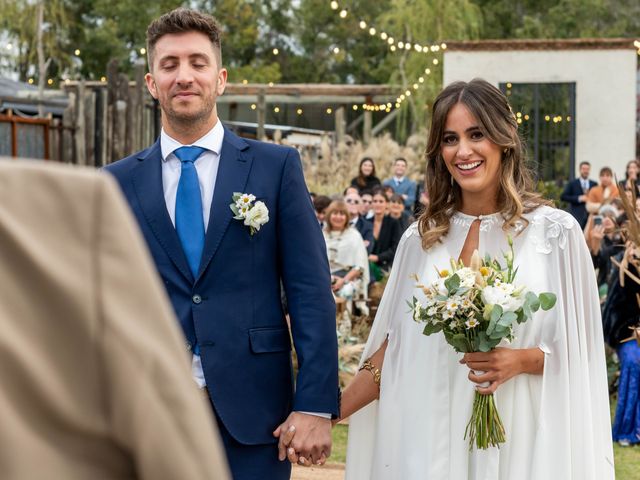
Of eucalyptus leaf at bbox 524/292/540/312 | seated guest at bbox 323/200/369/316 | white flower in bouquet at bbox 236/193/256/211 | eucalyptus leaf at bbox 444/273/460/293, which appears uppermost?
white flower in bouquet at bbox 236/193/256/211

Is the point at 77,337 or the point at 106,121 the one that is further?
the point at 106,121

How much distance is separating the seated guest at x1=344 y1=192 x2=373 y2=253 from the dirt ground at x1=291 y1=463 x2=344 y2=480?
6.66m

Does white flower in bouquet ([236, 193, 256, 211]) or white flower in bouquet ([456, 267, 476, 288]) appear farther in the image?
white flower in bouquet ([456, 267, 476, 288])

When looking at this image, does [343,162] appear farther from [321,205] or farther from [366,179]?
[321,205]

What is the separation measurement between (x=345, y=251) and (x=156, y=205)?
31.7ft

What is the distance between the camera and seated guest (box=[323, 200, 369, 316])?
1351 centimetres

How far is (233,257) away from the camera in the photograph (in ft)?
13.2

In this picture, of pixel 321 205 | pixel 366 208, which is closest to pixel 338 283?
pixel 321 205

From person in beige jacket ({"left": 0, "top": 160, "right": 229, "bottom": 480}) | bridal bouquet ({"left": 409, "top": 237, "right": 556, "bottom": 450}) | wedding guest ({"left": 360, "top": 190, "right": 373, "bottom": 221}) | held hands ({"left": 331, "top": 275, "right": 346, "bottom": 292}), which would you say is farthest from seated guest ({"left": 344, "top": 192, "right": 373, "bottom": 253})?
person in beige jacket ({"left": 0, "top": 160, "right": 229, "bottom": 480})

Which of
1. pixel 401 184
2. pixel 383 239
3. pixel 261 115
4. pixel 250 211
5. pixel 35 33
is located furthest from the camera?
pixel 35 33

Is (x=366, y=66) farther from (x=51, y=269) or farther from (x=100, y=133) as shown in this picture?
(x=51, y=269)

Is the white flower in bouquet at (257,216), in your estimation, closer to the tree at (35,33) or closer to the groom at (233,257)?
the groom at (233,257)

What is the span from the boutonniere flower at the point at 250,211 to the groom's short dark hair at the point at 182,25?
1.88ft

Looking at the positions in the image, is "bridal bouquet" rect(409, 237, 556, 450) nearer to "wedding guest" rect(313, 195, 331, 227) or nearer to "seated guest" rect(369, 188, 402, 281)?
"wedding guest" rect(313, 195, 331, 227)
